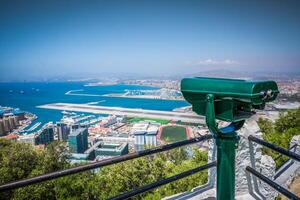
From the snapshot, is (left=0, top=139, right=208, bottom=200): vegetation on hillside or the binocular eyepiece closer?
the binocular eyepiece

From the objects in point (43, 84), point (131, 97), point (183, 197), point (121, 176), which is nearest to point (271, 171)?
point (183, 197)

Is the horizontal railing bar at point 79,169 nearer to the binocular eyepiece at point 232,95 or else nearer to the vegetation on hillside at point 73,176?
the binocular eyepiece at point 232,95

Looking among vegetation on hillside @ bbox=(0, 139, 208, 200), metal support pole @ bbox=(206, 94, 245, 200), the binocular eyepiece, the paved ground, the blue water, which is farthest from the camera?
the blue water

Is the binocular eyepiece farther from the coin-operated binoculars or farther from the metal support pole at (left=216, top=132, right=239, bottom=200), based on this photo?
the metal support pole at (left=216, top=132, right=239, bottom=200)

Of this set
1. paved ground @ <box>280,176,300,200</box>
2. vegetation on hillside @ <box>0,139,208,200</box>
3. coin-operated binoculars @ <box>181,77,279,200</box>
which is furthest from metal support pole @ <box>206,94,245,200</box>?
vegetation on hillside @ <box>0,139,208,200</box>

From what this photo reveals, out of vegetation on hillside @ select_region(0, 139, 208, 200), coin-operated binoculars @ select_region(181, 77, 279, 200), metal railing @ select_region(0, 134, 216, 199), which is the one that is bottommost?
vegetation on hillside @ select_region(0, 139, 208, 200)

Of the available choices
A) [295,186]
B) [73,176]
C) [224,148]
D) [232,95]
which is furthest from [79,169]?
[73,176]

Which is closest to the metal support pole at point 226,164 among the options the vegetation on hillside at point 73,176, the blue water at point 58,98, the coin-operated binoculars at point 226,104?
the coin-operated binoculars at point 226,104

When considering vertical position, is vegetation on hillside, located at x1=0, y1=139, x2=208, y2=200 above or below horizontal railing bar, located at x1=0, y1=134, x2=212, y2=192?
below
